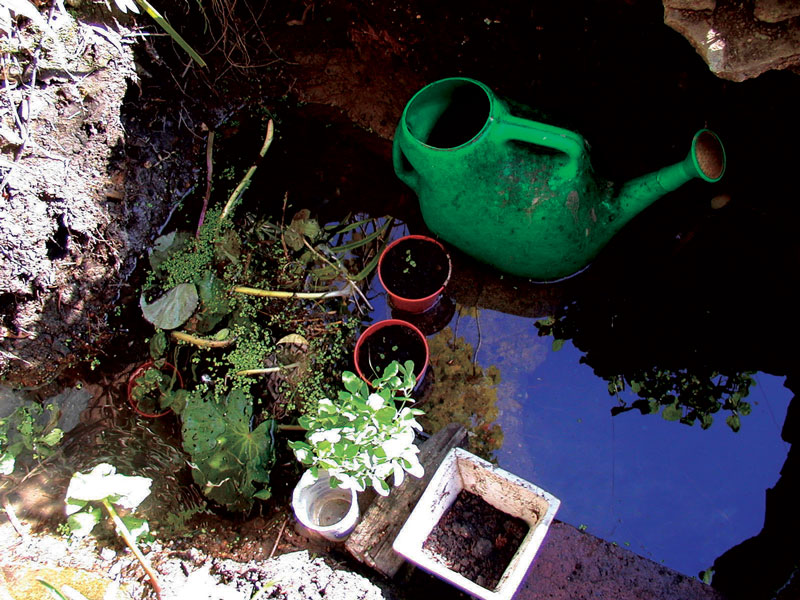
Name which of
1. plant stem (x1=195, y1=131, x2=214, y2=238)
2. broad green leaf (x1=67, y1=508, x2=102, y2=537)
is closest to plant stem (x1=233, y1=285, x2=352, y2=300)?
plant stem (x1=195, y1=131, x2=214, y2=238)

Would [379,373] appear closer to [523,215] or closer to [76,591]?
[523,215]

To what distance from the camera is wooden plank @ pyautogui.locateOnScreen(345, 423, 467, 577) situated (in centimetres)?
152

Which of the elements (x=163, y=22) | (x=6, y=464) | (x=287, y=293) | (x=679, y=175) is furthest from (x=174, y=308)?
(x=679, y=175)

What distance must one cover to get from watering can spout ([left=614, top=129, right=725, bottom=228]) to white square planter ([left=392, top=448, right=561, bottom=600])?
855 mm

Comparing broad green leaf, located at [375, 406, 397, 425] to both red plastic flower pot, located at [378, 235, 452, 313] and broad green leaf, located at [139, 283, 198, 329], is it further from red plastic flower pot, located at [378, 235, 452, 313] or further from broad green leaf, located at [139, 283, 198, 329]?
broad green leaf, located at [139, 283, 198, 329]

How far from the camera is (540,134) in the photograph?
1.36m

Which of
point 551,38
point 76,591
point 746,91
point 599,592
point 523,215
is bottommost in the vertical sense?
point 599,592

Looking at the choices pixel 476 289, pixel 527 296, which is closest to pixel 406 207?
pixel 476 289

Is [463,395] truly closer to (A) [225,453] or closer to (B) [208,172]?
(A) [225,453]

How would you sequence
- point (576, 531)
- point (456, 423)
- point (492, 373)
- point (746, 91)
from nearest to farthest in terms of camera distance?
point (746, 91), point (576, 531), point (456, 423), point (492, 373)

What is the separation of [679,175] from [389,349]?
41.4 inches

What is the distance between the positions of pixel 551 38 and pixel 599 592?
5.68ft

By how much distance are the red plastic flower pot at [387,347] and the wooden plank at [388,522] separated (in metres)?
0.31

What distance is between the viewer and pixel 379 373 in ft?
6.07
